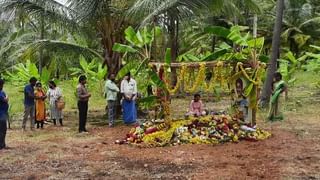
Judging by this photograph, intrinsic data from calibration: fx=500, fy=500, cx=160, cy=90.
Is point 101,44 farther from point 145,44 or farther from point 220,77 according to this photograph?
point 220,77

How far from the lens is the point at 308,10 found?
29156 millimetres

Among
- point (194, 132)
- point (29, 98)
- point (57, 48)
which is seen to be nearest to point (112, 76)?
point (57, 48)

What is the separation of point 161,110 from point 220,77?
159 centimetres

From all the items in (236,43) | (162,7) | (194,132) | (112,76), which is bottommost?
(194,132)

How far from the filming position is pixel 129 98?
516 inches

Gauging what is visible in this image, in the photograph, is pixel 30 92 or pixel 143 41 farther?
pixel 30 92

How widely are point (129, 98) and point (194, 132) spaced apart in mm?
2954

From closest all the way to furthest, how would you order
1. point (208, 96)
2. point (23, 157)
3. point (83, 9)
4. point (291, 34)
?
1. point (23, 157)
2. point (83, 9)
3. point (208, 96)
4. point (291, 34)

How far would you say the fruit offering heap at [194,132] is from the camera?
10.4 meters

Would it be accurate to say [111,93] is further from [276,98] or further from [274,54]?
[274,54]

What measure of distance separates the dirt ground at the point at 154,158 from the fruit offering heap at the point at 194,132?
0.92 ft

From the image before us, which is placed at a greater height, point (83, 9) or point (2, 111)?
point (83, 9)

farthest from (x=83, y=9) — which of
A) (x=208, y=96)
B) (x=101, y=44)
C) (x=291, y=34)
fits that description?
(x=291, y=34)

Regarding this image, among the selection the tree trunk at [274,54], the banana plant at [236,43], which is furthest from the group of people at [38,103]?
the tree trunk at [274,54]
